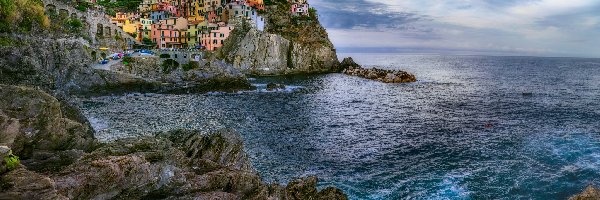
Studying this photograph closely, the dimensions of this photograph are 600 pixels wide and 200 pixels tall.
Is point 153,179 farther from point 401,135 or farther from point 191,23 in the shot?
point 191,23

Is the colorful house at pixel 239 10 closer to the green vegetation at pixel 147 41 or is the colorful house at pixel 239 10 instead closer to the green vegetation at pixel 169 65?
the green vegetation at pixel 147 41

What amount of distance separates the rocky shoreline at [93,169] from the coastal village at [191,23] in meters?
107

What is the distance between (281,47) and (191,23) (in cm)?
3193

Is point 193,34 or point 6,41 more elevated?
point 193,34

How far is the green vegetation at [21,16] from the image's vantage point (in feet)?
229

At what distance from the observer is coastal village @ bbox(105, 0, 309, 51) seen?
128m

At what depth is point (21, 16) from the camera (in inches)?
2958

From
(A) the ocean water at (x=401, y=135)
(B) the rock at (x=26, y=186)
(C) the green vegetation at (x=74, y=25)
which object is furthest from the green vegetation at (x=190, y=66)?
(B) the rock at (x=26, y=186)

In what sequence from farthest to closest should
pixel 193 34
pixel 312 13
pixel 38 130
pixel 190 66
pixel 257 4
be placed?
1. pixel 312 13
2. pixel 257 4
3. pixel 193 34
4. pixel 190 66
5. pixel 38 130

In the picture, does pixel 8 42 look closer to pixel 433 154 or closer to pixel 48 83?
pixel 48 83

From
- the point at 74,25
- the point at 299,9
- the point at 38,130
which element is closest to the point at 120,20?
the point at 74,25

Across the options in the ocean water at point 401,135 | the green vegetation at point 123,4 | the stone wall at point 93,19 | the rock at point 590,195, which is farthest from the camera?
the green vegetation at point 123,4

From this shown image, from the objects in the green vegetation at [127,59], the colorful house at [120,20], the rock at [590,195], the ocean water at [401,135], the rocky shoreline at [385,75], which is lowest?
the ocean water at [401,135]

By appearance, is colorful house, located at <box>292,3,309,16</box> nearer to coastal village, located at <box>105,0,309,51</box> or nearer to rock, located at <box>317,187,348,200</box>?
coastal village, located at <box>105,0,309,51</box>
